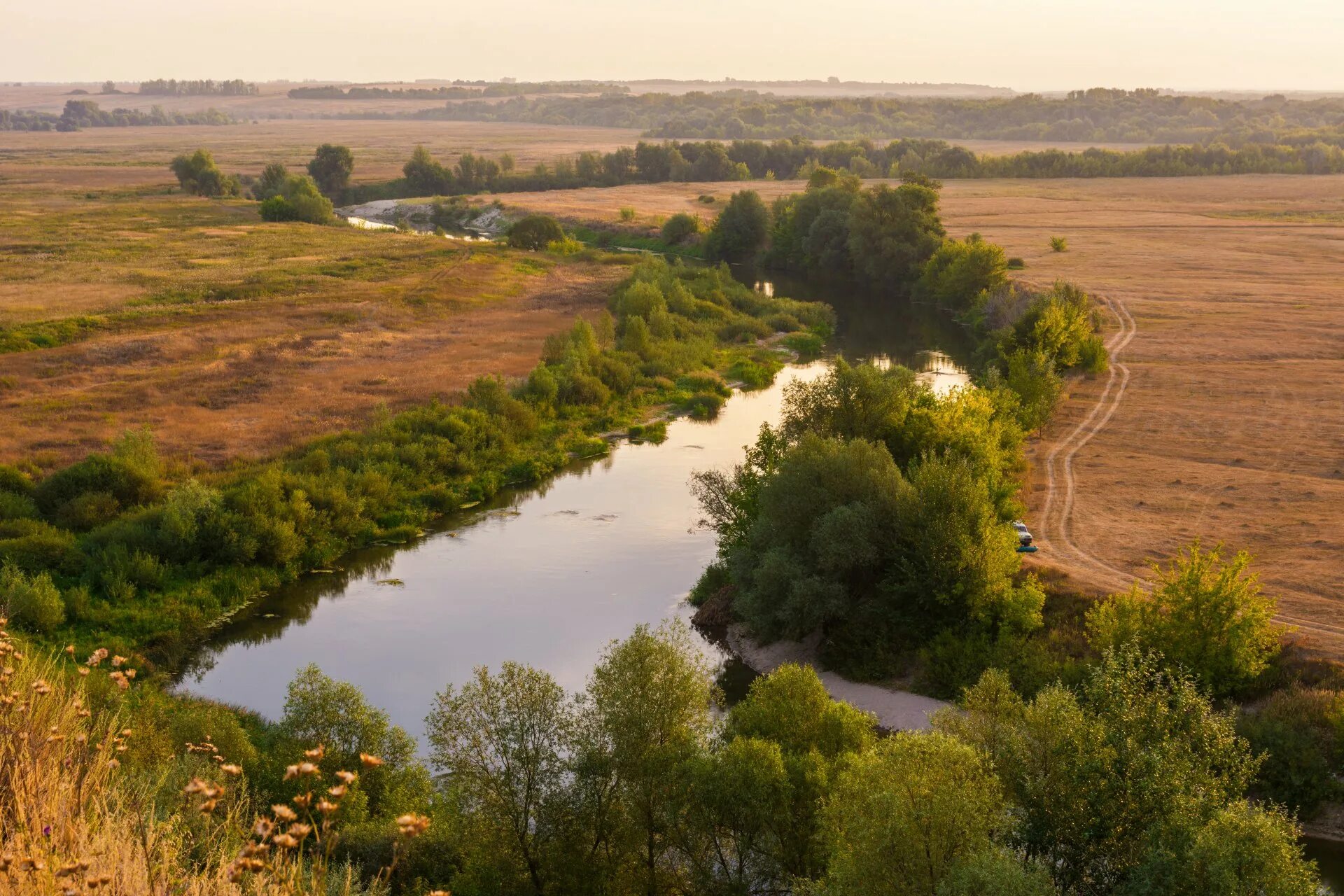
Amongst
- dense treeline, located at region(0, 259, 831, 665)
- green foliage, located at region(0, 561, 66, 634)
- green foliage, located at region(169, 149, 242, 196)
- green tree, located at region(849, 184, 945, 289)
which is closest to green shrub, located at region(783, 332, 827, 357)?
dense treeline, located at region(0, 259, 831, 665)

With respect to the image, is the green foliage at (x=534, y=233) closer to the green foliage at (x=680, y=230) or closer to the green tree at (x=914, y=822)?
the green foliage at (x=680, y=230)

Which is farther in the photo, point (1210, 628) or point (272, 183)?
point (272, 183)

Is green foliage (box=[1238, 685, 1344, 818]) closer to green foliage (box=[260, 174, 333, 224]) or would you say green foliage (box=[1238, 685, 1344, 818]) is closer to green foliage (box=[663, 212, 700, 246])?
green foliage (box=[663, 212, 700, 246])

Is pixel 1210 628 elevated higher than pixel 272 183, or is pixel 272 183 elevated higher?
pixel 272 183

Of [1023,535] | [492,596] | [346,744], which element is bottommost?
[492,596]

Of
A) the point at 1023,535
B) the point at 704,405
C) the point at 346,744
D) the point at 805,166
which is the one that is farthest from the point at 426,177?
the point at 346,744

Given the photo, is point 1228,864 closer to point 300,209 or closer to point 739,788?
point 739,788
